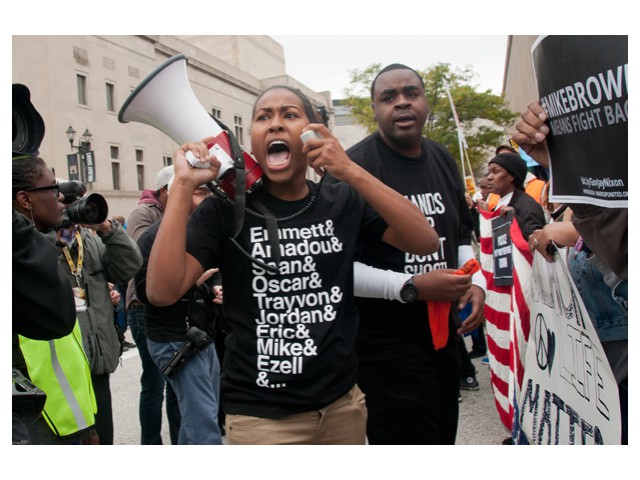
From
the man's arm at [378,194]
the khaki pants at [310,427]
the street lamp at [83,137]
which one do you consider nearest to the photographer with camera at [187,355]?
the khaki pants at [310,427]

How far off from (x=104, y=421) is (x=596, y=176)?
8.86 feet

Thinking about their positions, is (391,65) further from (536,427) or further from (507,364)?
(507,364)

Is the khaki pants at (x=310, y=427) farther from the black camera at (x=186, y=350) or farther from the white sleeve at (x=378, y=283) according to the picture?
the black camera at (x=186, y=350)

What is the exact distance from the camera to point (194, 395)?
326 cm

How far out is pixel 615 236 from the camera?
1570mm

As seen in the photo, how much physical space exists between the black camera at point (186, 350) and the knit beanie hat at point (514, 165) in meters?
2.93

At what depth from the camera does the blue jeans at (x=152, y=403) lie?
12.8 feet

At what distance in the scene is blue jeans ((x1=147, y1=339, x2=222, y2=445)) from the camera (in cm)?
320

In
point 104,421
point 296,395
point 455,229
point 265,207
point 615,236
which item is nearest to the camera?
point 615,236

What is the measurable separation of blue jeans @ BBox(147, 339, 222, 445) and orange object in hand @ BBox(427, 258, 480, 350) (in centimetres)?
155

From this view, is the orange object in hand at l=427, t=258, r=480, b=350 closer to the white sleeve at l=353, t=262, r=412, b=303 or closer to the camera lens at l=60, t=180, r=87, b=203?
the white sleeve at l=353, t=262, r=412, b=303

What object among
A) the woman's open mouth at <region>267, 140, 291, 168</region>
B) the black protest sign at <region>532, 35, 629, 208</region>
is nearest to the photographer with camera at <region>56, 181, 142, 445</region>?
the woman's open mouth at <region>267, 140, 291, 168</region>

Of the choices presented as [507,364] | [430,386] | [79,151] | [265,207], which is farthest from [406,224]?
[79,151]

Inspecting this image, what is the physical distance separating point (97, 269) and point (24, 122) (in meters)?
1.56
